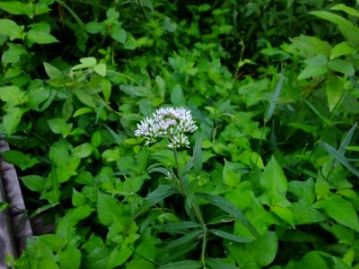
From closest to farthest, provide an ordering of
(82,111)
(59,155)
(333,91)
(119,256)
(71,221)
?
(119,256)
(71,221)
(333,91)
(59,155)
(82,111)

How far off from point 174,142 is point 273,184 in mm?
329

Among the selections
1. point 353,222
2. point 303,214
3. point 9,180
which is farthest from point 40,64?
point 353,222

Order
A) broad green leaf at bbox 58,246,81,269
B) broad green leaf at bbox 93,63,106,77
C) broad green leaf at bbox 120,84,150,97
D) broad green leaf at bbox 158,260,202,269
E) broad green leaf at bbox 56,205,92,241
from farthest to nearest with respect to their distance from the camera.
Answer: broad green leaf at bbox 120,84,150,97
broad green leaf at bbox 93,63,106,77
broad green leaf at bbox 56,205,92,241
broad green leaf at bbox 58,246,81,269
broad green leaf at bbox 158,260,202,269

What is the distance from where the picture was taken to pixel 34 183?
4.40 feet

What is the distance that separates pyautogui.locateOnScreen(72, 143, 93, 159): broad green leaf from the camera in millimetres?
1441

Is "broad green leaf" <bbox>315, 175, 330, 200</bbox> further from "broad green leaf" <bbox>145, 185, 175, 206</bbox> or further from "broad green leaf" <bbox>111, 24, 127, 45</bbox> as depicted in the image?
"broad green leaf" <bbox>111, 24, 127, 45</bbox>

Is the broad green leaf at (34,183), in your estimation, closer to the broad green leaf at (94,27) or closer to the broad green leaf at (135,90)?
the broad green leaf at (135,90)

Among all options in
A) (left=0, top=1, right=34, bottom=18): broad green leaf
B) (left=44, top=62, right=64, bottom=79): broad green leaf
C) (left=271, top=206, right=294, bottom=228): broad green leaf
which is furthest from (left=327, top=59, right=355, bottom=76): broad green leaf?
(left=0, top=1, right=34, bottom=18): broad green leaf

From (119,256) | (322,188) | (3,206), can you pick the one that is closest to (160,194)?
(119,256)

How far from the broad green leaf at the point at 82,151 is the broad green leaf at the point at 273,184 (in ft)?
2.15

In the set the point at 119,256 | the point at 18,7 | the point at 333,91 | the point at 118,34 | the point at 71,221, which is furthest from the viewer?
the point at 118,34

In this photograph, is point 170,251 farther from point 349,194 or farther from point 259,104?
point 259,104

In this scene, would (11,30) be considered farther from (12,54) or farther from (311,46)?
(311,46)

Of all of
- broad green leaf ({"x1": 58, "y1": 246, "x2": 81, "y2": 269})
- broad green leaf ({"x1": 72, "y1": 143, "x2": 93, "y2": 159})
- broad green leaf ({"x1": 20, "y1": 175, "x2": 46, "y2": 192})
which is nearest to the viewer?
broad green leaf ({"x1": 58, "y1": 246, "x2": 81, "y2": 269})
